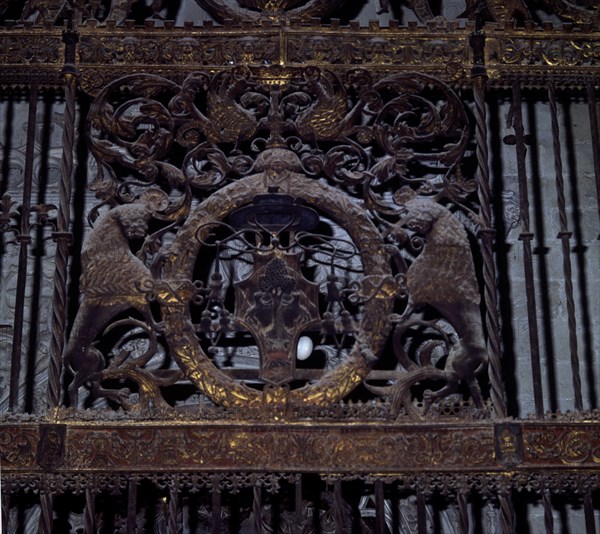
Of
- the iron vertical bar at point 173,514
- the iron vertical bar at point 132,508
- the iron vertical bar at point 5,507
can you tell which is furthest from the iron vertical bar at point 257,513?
the iron vertical bar at point 5,507

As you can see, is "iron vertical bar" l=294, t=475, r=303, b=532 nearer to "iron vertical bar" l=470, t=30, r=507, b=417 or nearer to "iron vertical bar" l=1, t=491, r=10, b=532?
"iron vertical bar" l=470, t=30, r=507, b=417

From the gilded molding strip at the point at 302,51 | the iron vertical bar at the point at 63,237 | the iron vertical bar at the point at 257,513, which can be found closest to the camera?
the iron vertical bar at the point at 257,513

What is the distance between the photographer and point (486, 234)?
536 centimetres

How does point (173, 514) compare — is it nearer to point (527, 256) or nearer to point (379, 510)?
point (379, 510)

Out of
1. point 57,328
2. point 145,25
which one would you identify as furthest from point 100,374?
point 145,25

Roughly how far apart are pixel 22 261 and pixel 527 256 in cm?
263

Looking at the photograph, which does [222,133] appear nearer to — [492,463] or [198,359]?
[198,359]

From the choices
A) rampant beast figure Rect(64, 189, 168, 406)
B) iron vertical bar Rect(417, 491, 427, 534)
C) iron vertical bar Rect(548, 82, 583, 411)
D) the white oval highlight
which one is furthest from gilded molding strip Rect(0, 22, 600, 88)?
iron vertical bar Rect(417, 491, 427, 534)

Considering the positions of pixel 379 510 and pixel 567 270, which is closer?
pixel 379 510

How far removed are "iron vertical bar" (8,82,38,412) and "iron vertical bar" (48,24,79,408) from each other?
0.18m

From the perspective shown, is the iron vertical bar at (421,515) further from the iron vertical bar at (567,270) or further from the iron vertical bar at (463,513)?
the iron vertical bar at (567,270)

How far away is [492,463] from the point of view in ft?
16.5

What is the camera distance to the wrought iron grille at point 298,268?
5.06 metres

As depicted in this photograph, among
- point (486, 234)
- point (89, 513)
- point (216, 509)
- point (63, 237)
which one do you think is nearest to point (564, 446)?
point (486, 234)
